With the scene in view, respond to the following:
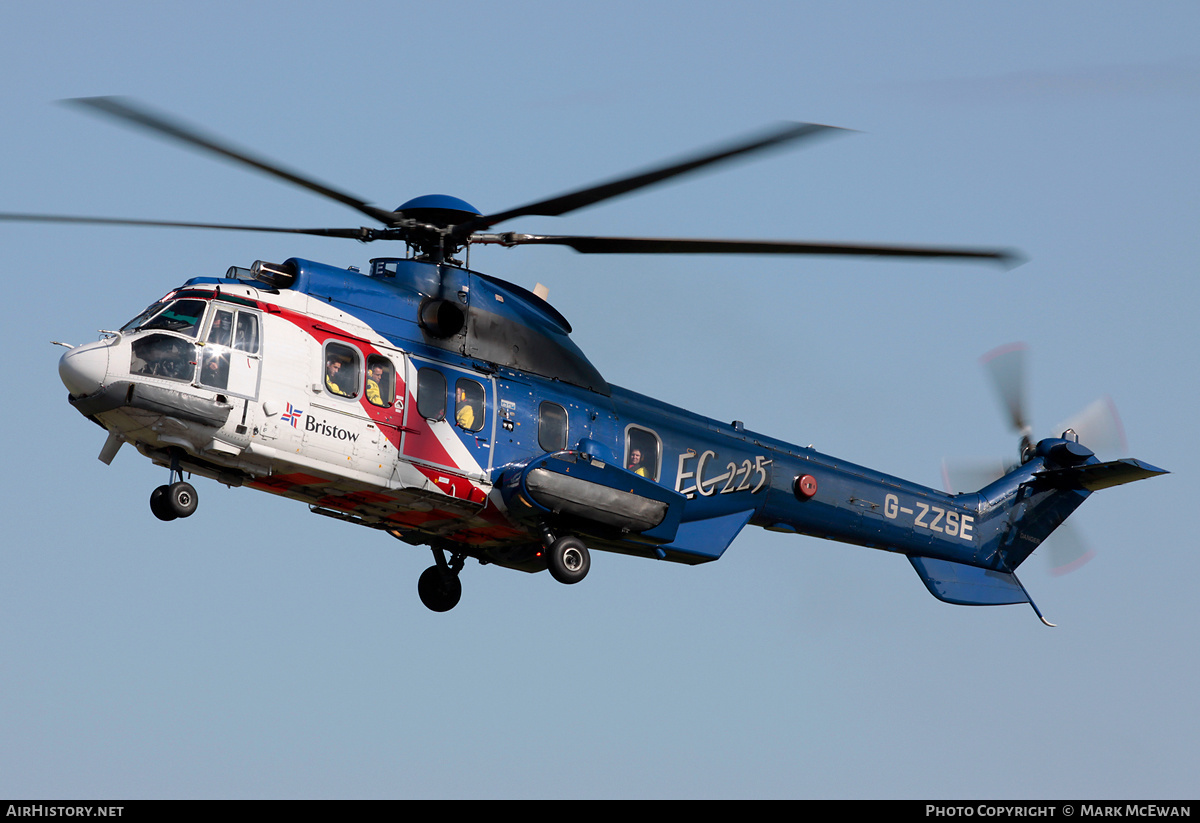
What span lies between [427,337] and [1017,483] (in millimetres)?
12496

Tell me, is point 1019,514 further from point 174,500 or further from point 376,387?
point 174,500

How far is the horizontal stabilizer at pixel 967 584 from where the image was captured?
26.3m

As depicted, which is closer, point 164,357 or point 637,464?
point 164,357

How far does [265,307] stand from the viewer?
63.2 ft

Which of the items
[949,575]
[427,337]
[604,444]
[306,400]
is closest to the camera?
[306,400]

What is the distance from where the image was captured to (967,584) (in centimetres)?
2664

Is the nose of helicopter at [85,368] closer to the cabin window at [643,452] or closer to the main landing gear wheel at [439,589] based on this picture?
the main landing gear wheel at [439,589]

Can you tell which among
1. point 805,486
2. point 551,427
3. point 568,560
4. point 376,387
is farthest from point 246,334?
point 805,486

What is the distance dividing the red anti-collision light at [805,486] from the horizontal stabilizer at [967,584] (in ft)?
9.72

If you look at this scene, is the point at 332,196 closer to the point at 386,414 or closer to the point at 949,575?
the point at 386,414

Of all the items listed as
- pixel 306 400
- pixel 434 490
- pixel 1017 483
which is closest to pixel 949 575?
pixel 1017 483

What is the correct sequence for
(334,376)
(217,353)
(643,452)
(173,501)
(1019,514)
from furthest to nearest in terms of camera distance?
1. (1019,514)
2. (643,452)
3. (334,376)
4. (217,353)
5. (173,501)

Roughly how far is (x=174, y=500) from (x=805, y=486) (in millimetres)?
10126

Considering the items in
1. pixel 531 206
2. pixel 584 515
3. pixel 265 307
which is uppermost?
pixel 531 206
